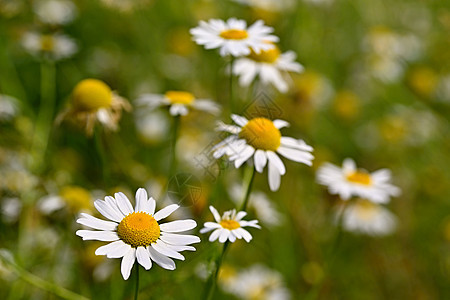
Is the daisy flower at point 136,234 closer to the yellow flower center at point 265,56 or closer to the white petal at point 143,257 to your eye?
the white petal at point 143,257

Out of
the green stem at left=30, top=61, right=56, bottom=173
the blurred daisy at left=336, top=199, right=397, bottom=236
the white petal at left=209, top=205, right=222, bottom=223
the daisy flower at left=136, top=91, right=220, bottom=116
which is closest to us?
the white petal at left=209, top=205, right=222, bottom=223

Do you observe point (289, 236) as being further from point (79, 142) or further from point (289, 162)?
point (79, 142)

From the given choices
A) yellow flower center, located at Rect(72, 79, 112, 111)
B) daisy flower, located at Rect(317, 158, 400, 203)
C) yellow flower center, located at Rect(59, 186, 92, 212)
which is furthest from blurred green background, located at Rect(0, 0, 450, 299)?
daisy flower, located at Rect(317, 158, 400, 203)

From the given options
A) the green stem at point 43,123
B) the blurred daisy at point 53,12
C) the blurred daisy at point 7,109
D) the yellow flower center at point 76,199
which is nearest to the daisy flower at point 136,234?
the yellow flower center at point 76,199

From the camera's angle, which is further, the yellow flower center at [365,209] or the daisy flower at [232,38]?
the yellow flower center at [365,209]

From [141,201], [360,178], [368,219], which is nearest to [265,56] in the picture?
[360,178]

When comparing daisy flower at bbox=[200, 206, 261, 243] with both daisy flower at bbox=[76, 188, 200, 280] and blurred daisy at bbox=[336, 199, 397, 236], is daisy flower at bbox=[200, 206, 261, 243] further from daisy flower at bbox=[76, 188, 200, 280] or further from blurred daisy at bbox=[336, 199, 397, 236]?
blurred daisy at bbox=[336, 199, 397, 236]
